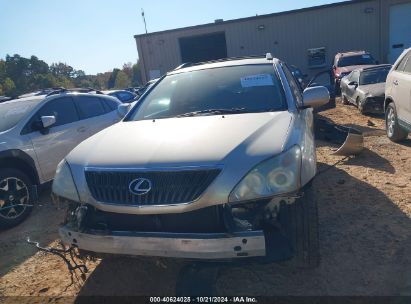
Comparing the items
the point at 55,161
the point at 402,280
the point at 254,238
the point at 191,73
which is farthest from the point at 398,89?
the point at 55,161

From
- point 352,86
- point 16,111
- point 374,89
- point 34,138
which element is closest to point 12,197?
point 34,138

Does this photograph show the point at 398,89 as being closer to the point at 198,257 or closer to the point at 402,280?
the point at 402,280

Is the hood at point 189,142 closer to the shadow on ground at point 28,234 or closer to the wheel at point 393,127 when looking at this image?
the shadow on ground at point 28,234

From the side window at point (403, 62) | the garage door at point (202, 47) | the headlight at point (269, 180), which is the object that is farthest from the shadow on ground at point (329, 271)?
the garage door at point (202, 47)

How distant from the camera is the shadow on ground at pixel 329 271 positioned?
2.83 m

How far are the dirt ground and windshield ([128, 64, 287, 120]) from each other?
1.42 m

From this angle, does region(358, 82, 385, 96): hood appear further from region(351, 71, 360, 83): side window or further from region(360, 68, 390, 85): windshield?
region(351, 71, 360, 83): side window

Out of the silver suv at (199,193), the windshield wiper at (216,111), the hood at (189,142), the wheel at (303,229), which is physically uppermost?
the windshield wiper at (216,111)

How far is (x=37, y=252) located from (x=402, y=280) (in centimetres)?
358

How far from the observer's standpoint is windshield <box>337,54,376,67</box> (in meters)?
17.2

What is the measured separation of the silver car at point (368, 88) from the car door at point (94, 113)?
6822 millimetres

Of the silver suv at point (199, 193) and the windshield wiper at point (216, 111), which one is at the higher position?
the windshield wiper at point (216, 111)

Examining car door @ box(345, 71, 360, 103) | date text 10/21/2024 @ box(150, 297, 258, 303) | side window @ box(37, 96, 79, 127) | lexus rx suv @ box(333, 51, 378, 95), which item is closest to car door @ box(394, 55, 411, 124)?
date text 10/21/2024 @ box(150, 297, 258, 303)

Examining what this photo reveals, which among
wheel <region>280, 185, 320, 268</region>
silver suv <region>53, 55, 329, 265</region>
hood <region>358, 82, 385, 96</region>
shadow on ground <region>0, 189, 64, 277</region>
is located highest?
silver suv <region>53, 55, 329, 265</region>
